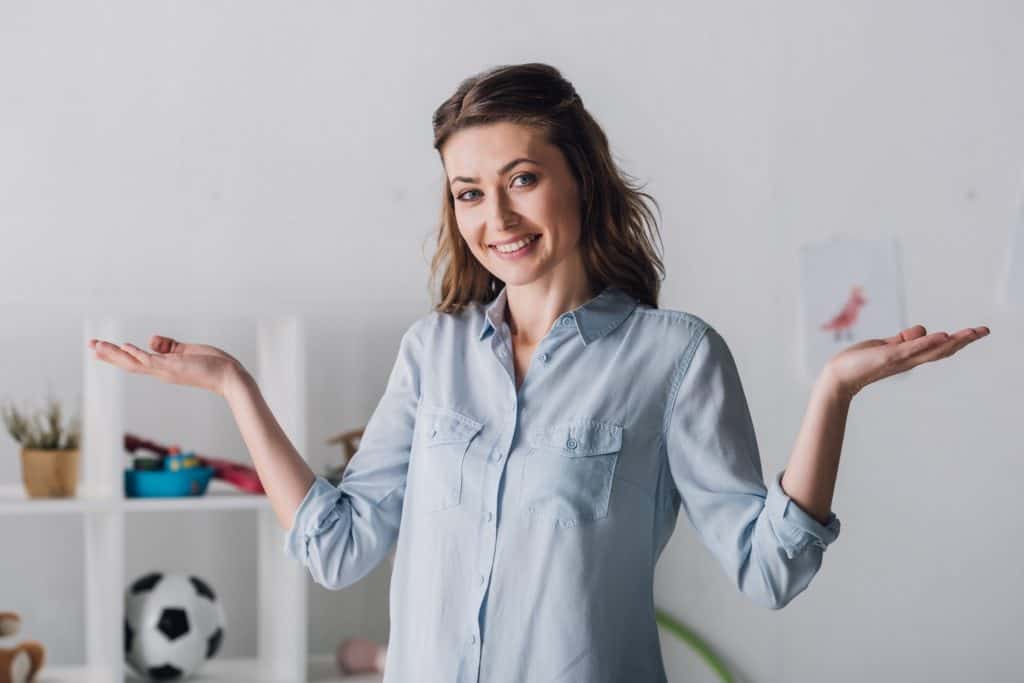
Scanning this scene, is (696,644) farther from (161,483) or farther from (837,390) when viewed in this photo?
(837,390)

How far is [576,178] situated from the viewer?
4.26 ft

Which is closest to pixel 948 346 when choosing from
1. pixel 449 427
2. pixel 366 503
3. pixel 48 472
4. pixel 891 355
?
pixel 891 355

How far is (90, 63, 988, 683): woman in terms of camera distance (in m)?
1.19

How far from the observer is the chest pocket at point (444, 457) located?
1243 mm

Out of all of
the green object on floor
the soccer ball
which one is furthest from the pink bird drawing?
the soccer ball

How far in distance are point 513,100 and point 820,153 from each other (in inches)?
55.2

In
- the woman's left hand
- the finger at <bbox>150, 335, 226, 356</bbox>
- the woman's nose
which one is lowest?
the woman's left hand

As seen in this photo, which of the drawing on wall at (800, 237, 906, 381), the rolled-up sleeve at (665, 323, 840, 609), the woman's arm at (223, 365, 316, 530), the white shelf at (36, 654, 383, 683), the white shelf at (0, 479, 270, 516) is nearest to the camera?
the rolled-up sleeve at (665, 323, 840, 609)

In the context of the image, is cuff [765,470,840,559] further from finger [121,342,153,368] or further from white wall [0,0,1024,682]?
white wall [0,0,1024,682]

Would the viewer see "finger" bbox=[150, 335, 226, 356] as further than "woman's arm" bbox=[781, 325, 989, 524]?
Yes

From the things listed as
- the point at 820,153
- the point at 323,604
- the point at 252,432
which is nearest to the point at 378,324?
the point at 323,604

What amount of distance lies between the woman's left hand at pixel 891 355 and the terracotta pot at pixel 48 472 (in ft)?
4.74

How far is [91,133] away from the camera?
238cm

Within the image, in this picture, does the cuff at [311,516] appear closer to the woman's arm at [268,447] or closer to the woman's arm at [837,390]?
the woman's arm at [268,447]
